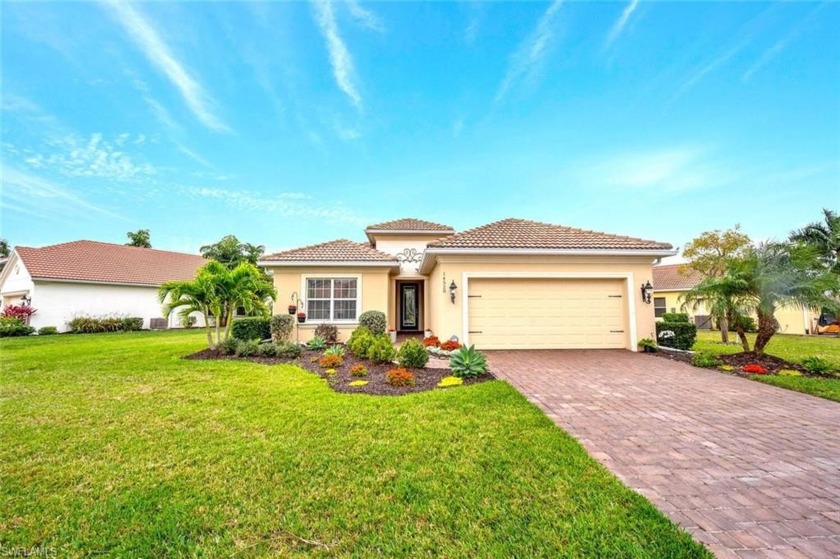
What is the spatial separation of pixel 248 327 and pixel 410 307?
8164 millimetres

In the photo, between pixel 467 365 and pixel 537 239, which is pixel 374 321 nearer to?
pixel 467 365

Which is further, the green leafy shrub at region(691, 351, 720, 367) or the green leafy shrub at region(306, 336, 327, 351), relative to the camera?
the green leafy shrub at region(306, 336, 327, 351)

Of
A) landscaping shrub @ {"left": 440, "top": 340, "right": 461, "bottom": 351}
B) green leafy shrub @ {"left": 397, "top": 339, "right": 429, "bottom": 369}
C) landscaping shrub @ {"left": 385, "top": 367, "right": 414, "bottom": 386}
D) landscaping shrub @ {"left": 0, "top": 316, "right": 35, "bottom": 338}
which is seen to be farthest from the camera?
landscaping shrub @ {"left": 0, "top": 316, "right": 35, "bottom": 338}

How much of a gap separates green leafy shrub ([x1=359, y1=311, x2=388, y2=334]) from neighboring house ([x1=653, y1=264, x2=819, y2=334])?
58.8ft

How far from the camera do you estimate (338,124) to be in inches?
579

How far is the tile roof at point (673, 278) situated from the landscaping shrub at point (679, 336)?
14484 millimetres

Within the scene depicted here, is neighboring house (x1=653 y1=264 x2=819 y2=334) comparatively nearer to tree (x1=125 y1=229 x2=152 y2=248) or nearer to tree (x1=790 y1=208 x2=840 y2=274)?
tree (x1=790 y1=208 x2=840 y2=274)

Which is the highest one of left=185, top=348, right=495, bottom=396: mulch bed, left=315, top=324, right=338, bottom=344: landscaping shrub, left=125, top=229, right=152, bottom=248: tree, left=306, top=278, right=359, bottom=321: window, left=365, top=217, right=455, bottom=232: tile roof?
left=125, top=229, right=152, bottom=248: tree

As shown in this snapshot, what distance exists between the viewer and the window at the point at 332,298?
1332cm

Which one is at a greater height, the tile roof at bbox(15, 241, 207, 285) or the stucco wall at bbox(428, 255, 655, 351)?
the tile roof at bbox(15, 241, 207, 285)

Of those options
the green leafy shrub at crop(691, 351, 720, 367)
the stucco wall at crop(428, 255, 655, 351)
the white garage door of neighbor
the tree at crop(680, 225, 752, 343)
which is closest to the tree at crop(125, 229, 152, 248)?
the stucco wall at crop(428, 255, 655, 351)

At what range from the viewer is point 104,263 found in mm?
23219

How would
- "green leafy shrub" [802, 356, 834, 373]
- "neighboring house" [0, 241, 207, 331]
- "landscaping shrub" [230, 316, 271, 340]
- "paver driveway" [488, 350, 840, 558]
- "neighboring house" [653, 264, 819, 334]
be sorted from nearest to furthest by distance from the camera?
1. "paver driveway" [488, 350, 840, 558]
2. "green leafy shrub" [802, 356, 834, 373]
3. "landscaping shrub" [230, 316, 271, 340]
4. "neighboring house" [0, 241, 207, 331]
5. "neighboring house" [653, 264, 819, 334]

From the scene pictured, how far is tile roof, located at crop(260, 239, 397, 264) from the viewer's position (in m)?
12.9
